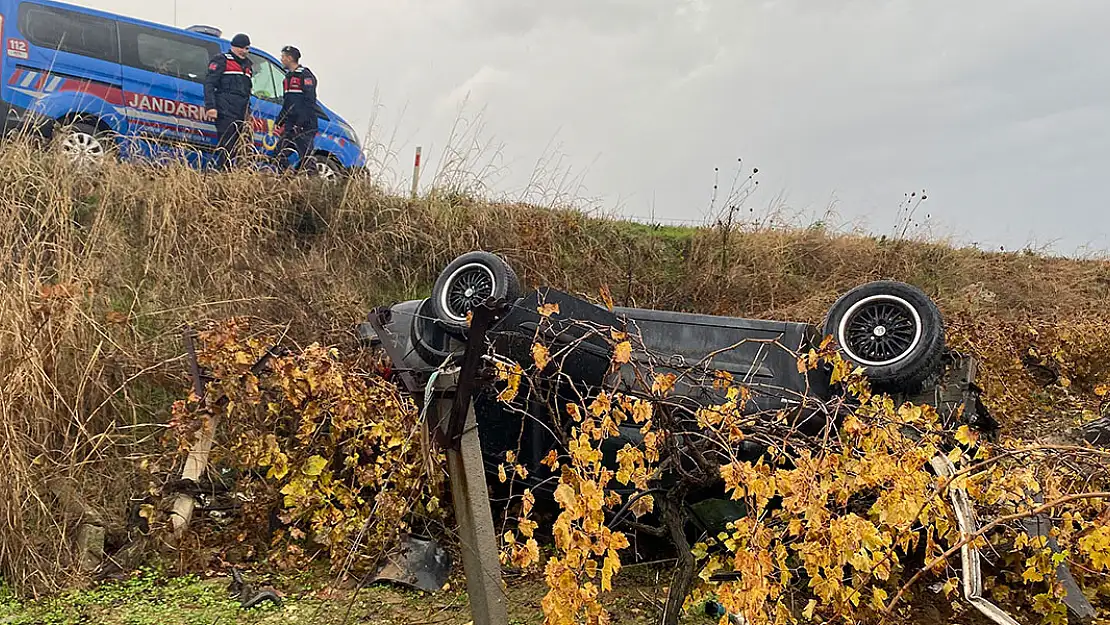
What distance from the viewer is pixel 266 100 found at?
28.8ft

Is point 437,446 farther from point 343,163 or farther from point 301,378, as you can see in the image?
point 343,163

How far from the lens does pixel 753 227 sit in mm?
10367

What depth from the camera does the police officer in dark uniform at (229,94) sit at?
311 inches

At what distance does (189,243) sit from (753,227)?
21.9ft

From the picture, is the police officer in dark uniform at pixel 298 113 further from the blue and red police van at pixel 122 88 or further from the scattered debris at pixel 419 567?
the scattered debris at pixel 419 567

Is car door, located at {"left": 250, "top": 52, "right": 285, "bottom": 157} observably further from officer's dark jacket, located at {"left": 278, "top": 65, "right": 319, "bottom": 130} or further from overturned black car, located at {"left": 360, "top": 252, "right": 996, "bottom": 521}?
overturned black car, located at {"left": 360, "top": 252, "right": 996, "bottom": 521}

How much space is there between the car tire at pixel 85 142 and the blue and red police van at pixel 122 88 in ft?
0.04

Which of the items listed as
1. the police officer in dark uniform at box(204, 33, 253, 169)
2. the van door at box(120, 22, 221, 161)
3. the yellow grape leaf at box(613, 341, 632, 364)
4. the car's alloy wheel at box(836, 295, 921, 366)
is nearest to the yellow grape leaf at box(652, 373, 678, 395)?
the yellow grape leaf at box(613, 341, 632, 364)

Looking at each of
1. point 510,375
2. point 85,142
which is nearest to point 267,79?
point 85,142

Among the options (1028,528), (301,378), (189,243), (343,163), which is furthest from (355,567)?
(343,163)

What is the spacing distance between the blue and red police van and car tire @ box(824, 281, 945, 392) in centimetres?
559

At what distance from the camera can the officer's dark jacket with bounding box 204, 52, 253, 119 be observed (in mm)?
7898

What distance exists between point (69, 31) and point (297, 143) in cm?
235

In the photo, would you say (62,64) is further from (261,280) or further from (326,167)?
(261,280)
